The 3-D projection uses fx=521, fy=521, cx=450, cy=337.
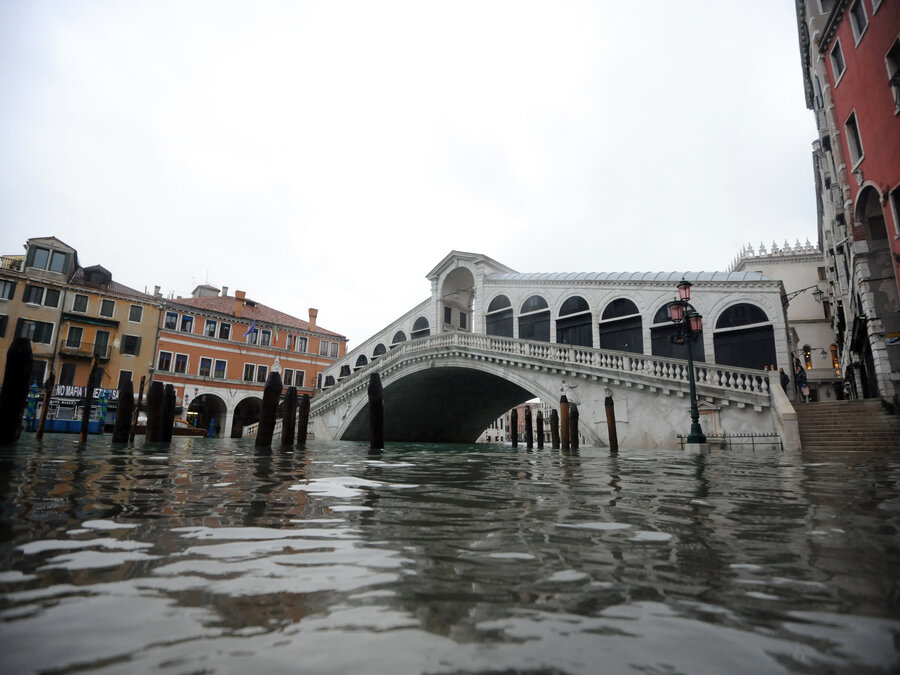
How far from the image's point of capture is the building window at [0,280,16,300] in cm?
2688

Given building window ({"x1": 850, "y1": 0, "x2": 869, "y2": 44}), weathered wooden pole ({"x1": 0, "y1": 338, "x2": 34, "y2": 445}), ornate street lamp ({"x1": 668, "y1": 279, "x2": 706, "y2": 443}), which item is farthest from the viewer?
building window ({"x1": 850, "y1": 0, "x2": 869, "y2": 44})

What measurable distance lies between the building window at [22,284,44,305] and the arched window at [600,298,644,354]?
95.4ft

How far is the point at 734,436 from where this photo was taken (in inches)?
515

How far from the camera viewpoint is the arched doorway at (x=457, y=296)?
30.6 m

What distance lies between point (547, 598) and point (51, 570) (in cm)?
133

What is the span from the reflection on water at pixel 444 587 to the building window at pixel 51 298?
3173cm

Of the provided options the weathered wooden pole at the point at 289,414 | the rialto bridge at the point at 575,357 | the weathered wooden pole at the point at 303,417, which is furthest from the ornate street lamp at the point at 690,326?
the weathered wooden pole at the point at 303,417

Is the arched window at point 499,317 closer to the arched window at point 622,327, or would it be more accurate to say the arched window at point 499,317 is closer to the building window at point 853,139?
the arched window at point 622,327

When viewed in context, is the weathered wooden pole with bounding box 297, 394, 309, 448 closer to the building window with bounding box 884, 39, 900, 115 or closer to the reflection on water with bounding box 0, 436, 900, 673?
the reflection on water with bounding box 0, 436, 900, 673

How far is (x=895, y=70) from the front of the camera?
12.1m

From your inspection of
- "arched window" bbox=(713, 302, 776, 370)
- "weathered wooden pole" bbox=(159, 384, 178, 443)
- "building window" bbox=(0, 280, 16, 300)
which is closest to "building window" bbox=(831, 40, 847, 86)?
"arched window" bbox=(713, 302, 776, 370)

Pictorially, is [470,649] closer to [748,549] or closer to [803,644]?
[803,644]

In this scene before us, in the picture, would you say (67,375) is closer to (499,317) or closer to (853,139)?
(499,317)

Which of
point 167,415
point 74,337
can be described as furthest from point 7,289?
point 167,415
